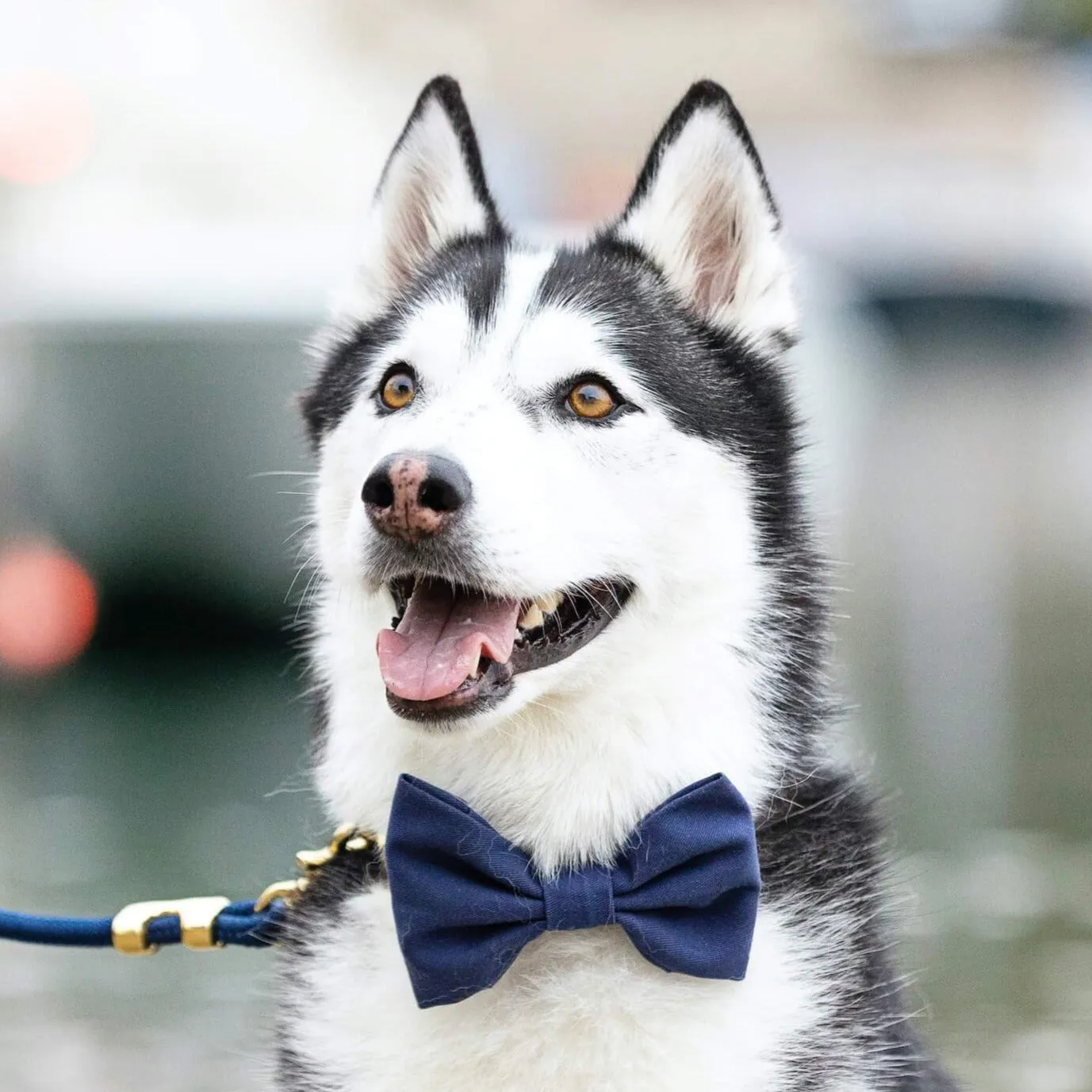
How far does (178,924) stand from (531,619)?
85 centimetres

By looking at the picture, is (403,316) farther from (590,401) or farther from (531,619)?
(531,619)

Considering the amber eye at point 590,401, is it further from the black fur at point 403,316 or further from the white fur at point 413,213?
the white fur at point 413,213

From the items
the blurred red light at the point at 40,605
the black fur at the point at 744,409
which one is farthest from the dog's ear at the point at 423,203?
the blurred red light at the point at 40,605

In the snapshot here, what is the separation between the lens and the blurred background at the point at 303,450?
5637 millimetres

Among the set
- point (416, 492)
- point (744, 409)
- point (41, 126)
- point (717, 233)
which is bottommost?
point (416, 492)

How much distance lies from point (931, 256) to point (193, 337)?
16839 mm

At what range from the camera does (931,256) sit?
2486cm

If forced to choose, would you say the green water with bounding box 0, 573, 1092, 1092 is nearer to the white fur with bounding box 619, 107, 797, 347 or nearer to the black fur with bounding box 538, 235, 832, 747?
the black fur with bounding box 538, 235, 832, 747

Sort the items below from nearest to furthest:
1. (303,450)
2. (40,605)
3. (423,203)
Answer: (423,203) → (303,450) → (40,605)

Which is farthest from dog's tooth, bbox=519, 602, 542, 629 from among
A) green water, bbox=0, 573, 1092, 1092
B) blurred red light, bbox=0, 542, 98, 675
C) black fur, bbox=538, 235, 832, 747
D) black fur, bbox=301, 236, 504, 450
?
blurred red light, bbox=0, 542, 98, 675

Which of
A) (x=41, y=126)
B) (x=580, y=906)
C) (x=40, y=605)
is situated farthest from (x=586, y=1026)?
(x=41, y=126)

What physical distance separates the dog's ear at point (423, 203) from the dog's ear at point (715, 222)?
29 centimetres

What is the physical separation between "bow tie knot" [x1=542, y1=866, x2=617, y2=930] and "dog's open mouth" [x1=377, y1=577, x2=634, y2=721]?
305 millimetres

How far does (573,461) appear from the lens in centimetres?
267
